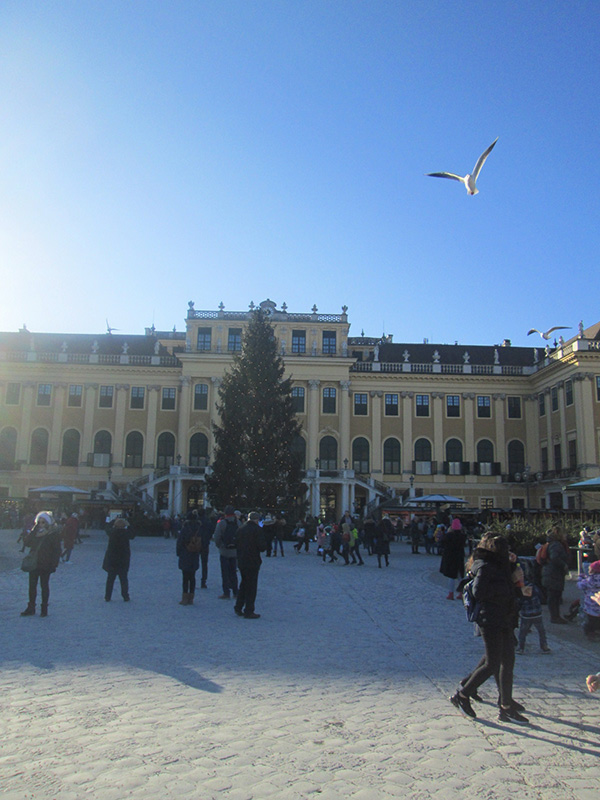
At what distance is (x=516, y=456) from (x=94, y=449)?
34.7 m

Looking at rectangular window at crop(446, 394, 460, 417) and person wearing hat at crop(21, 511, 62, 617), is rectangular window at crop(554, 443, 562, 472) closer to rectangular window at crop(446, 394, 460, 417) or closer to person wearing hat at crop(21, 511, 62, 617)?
rectangular window at crop(446, 394, 460, 417)

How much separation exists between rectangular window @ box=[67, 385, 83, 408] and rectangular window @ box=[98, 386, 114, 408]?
176cm

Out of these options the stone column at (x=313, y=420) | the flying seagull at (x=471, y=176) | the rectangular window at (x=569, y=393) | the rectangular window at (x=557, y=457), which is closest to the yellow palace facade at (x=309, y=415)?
the stone column at (x=313, y=420)

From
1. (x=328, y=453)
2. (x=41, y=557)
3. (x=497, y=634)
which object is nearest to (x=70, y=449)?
(x=328, y=453)

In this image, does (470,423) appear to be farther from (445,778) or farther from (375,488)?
(445,778)

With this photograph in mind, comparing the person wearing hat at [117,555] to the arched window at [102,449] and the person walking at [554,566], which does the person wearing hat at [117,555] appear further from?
the arched window at [102,449]

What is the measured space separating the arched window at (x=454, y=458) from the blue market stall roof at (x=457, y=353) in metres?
7.64

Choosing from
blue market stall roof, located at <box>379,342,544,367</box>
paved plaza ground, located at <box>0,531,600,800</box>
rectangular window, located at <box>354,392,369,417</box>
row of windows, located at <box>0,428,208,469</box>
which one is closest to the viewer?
paved plaza ground, located at <box>0,531,600,800</box>

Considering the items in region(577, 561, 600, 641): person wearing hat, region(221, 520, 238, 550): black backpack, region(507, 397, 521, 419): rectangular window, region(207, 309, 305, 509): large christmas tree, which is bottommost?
region(577, 561, 600, 641): person wearing hat

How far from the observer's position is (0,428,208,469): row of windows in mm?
55469

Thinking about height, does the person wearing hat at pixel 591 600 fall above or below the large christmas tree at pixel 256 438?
below

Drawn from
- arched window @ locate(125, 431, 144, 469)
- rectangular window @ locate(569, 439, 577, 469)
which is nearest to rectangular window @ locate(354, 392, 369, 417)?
rectangular window @ locate(569, 439, 577, 469)

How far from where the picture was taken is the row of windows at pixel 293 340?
5584cm

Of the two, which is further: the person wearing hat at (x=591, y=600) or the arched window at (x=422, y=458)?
the arched window at (x=422, y=458)
